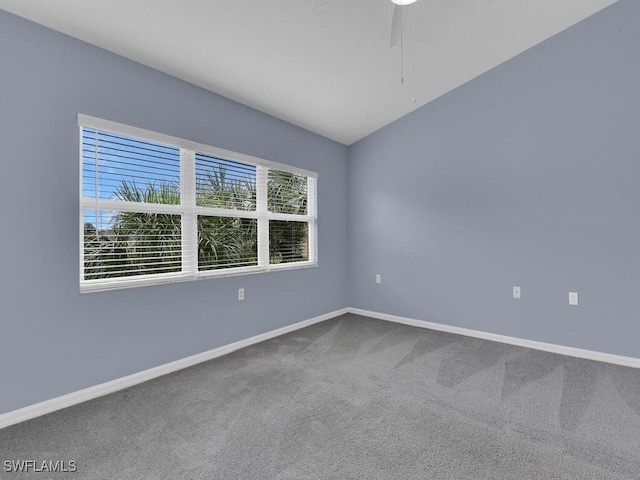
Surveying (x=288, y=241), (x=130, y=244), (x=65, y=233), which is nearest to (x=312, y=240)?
(x=288, y=241)

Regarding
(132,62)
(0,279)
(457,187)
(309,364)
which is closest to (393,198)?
(457,187)

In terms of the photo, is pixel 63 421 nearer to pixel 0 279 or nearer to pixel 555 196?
pixel 0 279

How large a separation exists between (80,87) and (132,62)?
46 cm

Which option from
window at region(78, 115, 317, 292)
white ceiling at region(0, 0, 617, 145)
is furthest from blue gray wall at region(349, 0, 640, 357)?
window at region(78, 115, 317, 292)

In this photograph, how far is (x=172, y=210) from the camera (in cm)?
276

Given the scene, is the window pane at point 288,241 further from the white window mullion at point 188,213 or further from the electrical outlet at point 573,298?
the electrical outlet at point 573,298

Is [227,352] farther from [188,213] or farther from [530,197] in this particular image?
[530,197]

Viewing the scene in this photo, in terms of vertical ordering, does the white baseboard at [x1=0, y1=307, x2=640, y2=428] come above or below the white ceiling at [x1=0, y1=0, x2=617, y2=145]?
below

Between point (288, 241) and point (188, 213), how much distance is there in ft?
4.54

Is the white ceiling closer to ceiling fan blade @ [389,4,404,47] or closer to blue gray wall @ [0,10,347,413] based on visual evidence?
blue gray wall @ [0,10,347,413]

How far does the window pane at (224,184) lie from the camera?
3.02 meters

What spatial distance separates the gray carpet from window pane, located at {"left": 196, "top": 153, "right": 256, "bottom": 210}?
5.10ft

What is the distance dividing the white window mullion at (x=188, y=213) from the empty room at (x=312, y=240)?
0.02 m

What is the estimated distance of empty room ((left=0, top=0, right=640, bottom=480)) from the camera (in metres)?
1.84
